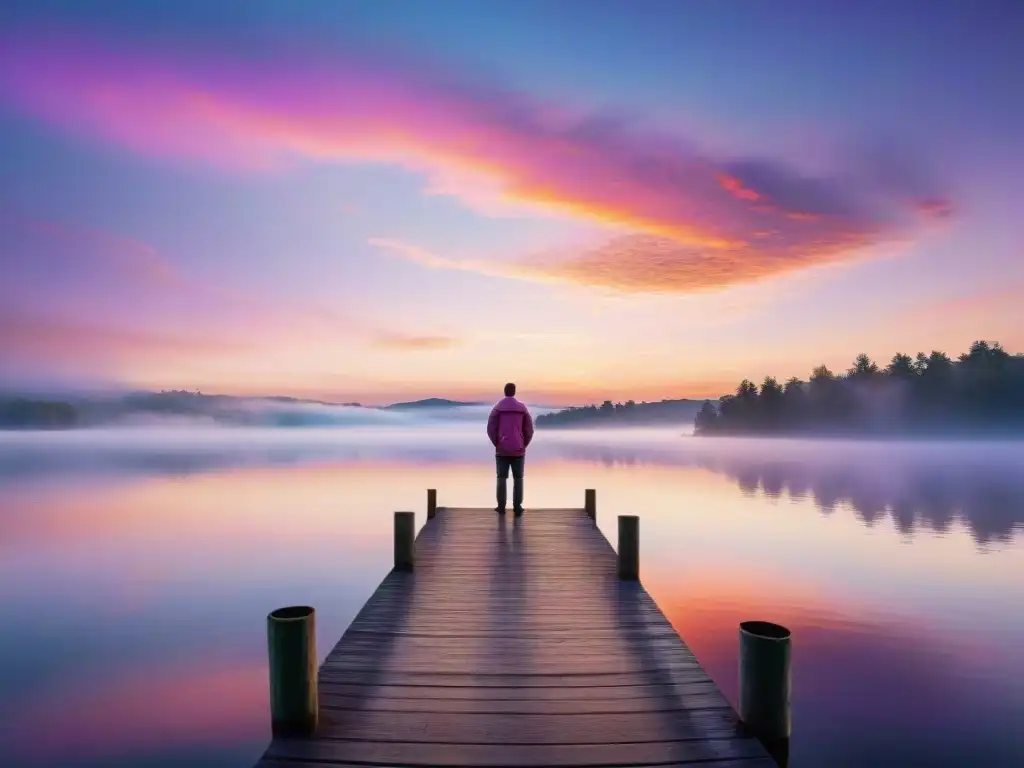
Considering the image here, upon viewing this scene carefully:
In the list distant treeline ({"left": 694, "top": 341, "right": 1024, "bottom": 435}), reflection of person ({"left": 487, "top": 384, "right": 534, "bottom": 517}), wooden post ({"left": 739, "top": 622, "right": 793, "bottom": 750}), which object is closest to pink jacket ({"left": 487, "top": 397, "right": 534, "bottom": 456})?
reflection of person ({"left": 487, "top": 384, "right": 534, "bottom": 517})

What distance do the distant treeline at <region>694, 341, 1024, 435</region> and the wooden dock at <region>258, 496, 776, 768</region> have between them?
424 feet

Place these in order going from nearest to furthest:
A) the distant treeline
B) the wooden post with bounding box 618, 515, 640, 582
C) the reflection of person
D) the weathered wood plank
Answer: the weathered wood plank < the wooden post with bounding box 618, 515, 640, 582 < the reflection of person < the distant treeline

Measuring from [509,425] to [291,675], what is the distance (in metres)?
7.64

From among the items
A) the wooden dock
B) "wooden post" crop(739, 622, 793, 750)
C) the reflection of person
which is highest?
the reflection of person

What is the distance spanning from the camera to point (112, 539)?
20547 millimetres

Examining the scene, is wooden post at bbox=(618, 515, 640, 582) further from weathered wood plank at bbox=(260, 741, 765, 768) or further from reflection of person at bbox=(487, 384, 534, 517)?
weathered wood plank at bbox=(260, 741, 765, 768)

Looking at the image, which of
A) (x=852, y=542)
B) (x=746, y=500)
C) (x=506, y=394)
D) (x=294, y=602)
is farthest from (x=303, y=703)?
(x=746, y=500)

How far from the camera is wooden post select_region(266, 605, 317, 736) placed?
12.8 feet

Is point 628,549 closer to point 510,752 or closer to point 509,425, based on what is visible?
point 509,425

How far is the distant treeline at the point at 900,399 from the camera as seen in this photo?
106188 millimetres

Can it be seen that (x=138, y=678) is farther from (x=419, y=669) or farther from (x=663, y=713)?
(x=663, y=713)

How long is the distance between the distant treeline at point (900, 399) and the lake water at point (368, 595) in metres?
96.5

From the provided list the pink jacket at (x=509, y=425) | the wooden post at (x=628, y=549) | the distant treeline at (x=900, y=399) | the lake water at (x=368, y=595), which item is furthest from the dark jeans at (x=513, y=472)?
the distant treeline at (x=900, y=399)

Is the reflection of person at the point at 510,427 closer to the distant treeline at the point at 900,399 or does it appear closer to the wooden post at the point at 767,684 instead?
the wooden post at the point at 767,684
